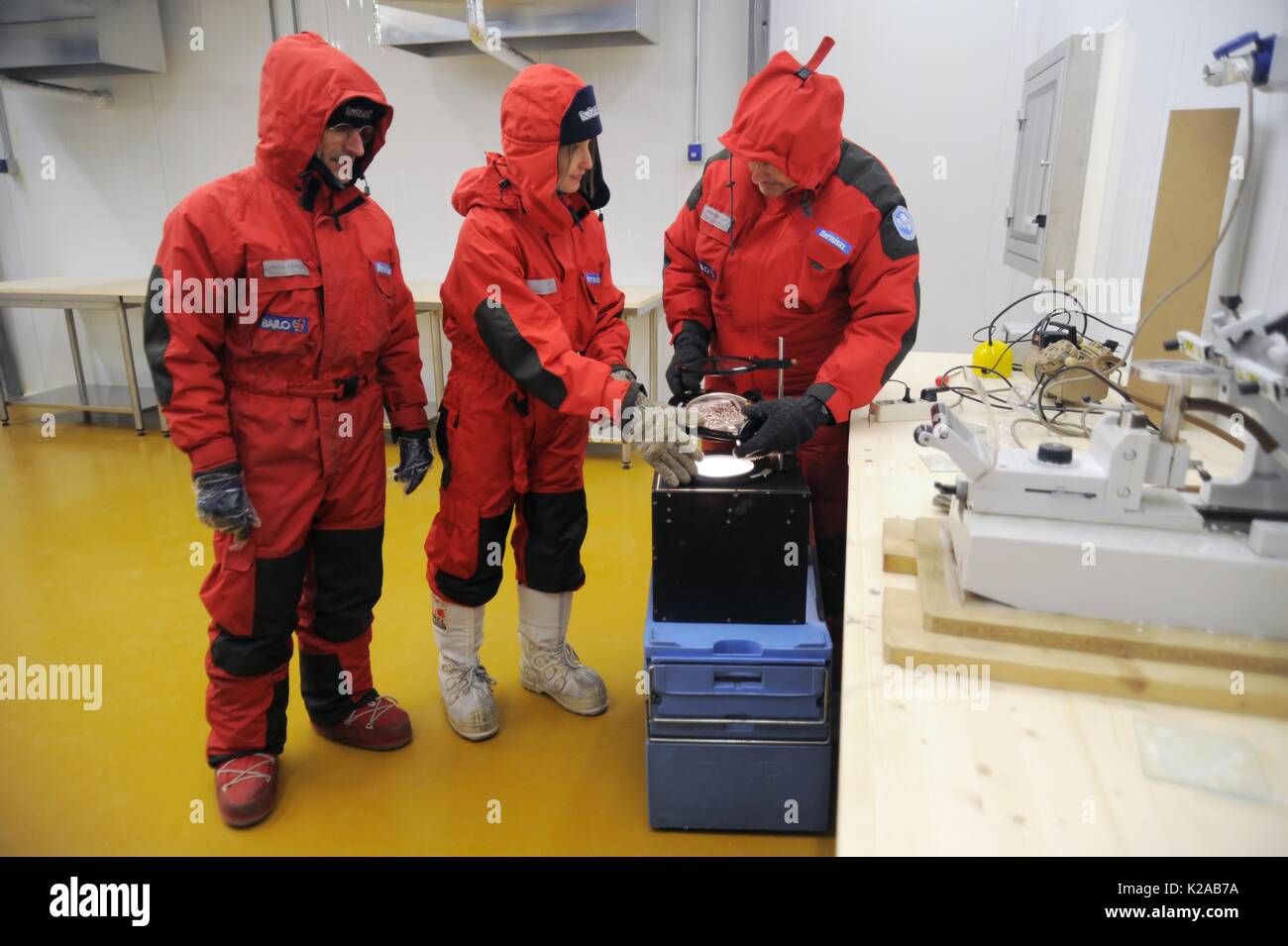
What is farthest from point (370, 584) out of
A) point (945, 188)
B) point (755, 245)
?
point (945, 188)

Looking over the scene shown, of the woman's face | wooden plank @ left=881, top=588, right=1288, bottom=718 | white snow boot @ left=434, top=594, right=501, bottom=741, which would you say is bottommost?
white snow boot @ left=434, top=594, right=501, bottom=741

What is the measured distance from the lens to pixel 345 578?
1.89 metres

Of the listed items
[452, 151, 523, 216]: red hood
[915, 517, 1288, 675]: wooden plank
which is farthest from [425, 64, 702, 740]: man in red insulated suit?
[915, 517, 1288, 675]: wooden plank

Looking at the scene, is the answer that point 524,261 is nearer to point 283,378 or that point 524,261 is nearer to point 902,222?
point 283,378

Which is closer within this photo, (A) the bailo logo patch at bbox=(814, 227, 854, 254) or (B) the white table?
(A) the bailo logo patch at bbox=(814, 227, 854, 254)

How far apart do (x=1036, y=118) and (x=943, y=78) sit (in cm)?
142

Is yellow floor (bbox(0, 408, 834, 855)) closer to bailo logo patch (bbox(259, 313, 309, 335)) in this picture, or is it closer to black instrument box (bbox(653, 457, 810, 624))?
black instrument box (bbox(653, 457, 810, 624))

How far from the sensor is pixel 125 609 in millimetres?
2766

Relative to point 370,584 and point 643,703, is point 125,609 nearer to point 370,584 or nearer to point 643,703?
point 370,584

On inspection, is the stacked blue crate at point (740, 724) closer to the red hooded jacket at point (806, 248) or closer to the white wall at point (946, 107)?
the red hooded jacket at point (806, 248)

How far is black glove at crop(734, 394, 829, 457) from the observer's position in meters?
1.60

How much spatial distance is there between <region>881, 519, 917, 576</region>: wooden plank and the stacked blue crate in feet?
0.88

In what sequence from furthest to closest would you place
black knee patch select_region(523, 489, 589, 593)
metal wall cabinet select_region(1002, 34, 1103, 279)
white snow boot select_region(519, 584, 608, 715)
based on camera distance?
metal wall cabinet select_region(1002, 34, 1103, 279)
white snow boot select_region(519, 584, 608, 715)
black knee patch select_region(523, 489, 589, 593)
